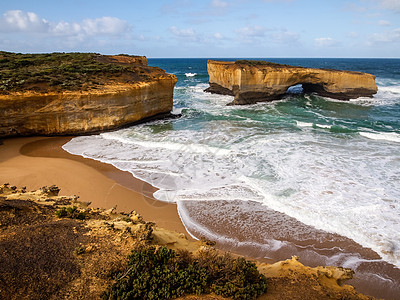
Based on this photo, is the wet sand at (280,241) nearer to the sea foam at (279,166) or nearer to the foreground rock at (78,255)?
the sea foam at (279,166)

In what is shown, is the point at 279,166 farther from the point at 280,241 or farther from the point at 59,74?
the point at 59,74

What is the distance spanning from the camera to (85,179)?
34.3 feet

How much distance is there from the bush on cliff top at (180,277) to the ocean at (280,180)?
2434 millimetres

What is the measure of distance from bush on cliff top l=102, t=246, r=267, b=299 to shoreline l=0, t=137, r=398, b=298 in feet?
8.26

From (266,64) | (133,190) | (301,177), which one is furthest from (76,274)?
(266,64)

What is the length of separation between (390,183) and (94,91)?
49.7ft

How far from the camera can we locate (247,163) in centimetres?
1187

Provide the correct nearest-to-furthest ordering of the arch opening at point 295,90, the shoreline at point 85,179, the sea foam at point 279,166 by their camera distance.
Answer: the sea foam at point 279,166
the shoreline at point 85,179
the arch opening at point 295,90

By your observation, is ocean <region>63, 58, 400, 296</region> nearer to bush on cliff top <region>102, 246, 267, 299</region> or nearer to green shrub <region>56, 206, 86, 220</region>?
bush on cliff top <region>102, 246, 267, 299</region>

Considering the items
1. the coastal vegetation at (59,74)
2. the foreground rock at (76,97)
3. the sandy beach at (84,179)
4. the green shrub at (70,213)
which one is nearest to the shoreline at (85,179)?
the sandy beach at (84,179)

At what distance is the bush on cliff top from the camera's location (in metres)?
4.09

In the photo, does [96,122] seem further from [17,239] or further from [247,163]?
[17,239]

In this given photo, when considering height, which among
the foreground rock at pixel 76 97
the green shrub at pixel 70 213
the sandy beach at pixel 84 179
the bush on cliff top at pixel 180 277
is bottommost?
the sandy beach at pixel 84 179

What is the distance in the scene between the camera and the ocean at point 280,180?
7.07m
